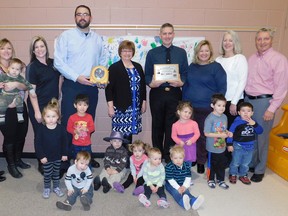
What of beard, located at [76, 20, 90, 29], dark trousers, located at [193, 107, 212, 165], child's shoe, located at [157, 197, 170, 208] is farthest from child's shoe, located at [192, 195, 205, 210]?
beard, located at [76, 20, 90, 29]

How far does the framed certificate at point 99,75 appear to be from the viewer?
3209 millimetres

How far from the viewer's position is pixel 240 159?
330 centimetres

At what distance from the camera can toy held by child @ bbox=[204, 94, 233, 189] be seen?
314 cm

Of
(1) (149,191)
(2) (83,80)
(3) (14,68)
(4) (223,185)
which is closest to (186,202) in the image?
(1) (149,191)

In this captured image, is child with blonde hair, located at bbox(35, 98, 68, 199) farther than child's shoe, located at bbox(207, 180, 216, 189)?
No

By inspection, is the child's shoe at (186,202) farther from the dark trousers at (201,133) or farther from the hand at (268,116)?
the hand at (268,116)

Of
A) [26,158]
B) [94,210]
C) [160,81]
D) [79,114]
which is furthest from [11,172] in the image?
[160,81]

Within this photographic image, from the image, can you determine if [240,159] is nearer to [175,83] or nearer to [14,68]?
[175,83]

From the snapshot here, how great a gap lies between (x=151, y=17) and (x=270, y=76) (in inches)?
67.7

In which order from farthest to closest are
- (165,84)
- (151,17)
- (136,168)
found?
(151,17), (165,84), (136,168)

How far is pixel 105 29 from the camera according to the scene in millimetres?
3799

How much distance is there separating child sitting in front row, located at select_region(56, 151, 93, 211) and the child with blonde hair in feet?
0.73

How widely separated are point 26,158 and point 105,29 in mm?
2186

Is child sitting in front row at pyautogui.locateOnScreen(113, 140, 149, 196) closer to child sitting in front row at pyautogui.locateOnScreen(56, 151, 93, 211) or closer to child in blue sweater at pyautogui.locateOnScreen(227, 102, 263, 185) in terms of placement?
child sitting in front row at pyautogui.locateOnScreen(56, 151, 93, 211)
